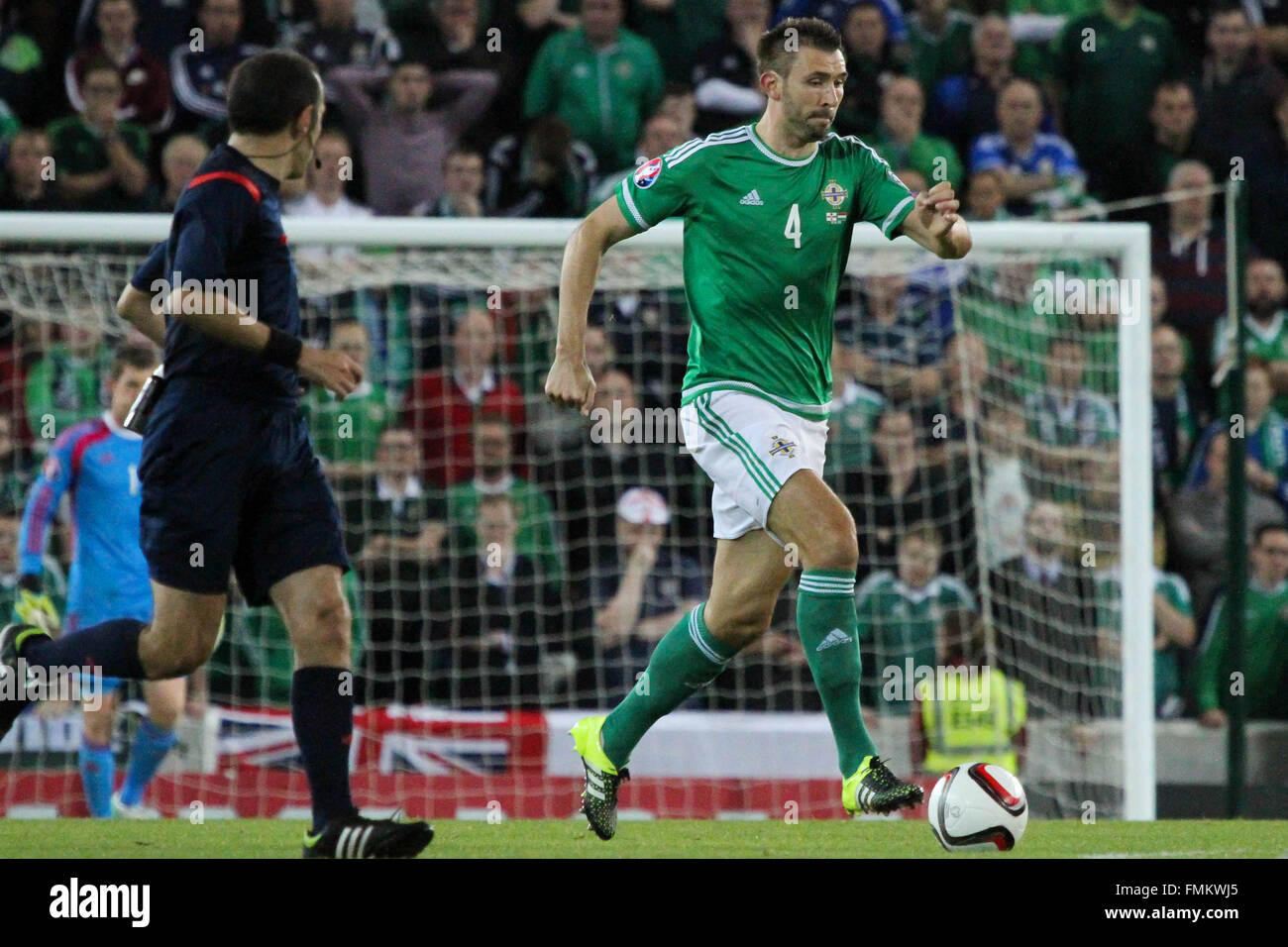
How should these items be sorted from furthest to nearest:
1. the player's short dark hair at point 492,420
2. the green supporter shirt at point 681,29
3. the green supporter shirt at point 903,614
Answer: the green supporter shirt at point 681,29 < the player's short dark hair at point 492,420 < the green supporter shirt at point 903,614

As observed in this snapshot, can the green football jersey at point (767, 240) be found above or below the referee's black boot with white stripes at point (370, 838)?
above

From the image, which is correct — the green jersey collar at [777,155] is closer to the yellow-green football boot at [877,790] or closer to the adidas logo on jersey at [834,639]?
the adidas logo on jersey at [834,639]

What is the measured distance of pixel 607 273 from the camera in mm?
9062

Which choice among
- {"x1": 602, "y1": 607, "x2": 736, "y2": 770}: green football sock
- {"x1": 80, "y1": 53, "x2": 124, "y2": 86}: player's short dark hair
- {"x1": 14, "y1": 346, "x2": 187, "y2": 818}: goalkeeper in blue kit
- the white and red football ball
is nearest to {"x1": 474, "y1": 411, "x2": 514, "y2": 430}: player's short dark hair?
{"x1": 14, "y1": 346, "x2": 187, "y2": 818}: goalkeeper in blue kit

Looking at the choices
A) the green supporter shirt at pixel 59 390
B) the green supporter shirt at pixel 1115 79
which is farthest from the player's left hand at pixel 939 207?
the green supporter shirt at pixel 1115 79

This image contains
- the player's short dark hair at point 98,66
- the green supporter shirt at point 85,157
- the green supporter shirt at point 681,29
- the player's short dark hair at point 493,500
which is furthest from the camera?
the green supporter shirt at point 681,29

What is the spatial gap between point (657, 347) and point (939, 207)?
497cm

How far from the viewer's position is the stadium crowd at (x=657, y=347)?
926 centimetres

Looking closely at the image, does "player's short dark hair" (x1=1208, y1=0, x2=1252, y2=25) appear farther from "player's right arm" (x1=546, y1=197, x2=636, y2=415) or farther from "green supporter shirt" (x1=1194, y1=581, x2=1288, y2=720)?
"player's right arm" (x1=546, y1=197, x2=636, y2=415)

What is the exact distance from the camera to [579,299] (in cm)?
543

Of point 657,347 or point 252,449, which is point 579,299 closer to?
point 252,449

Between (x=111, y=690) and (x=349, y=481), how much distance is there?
6.03 feet

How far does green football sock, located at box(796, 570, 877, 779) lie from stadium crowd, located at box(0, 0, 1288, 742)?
3904 mm

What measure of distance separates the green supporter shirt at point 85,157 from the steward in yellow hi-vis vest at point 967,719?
555 centimetres
